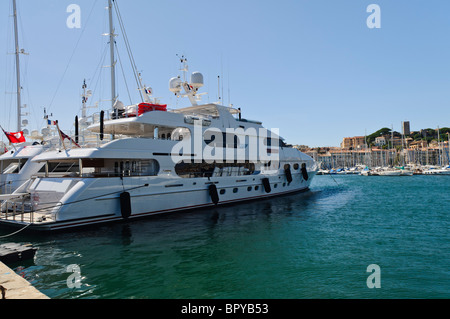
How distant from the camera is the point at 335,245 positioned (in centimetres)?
1015

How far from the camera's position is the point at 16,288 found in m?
5.39

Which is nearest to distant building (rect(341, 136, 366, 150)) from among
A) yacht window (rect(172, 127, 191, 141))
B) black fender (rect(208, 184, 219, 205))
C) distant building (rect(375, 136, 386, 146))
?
distant building (rect(375, 136, 386, 146))

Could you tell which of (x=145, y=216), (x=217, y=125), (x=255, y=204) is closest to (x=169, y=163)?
(x=145, y=216)

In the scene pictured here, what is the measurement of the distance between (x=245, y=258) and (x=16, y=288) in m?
5.68

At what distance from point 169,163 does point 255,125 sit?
9.28 m

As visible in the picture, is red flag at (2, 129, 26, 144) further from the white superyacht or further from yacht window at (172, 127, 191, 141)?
yacht window at (172, 127, 191, 141)

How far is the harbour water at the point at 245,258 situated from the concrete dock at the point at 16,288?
2.82ft

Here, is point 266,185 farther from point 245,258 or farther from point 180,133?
point 245,258

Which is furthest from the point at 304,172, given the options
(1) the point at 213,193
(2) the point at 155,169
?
(2) the point at 155,169

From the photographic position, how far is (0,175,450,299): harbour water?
6719 millimetres

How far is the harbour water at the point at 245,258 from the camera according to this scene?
672 centimetres

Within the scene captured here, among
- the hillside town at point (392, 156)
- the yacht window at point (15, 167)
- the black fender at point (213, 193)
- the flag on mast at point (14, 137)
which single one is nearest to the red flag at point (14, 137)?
the flag on mast at point (14, 137)
